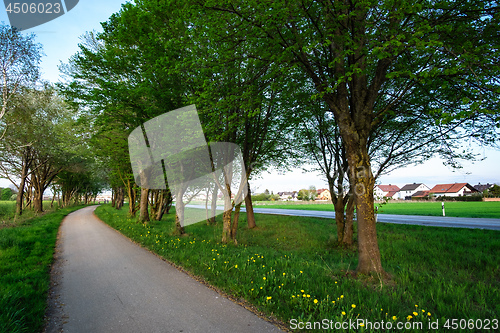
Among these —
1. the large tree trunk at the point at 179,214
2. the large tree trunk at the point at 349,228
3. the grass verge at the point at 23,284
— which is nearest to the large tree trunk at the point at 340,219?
the large tree trunk at the point at 349,228

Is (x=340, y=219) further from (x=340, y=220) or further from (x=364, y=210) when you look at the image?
(x=364, y=210)

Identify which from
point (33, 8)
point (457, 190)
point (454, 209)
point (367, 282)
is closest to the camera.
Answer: point (367, 282)

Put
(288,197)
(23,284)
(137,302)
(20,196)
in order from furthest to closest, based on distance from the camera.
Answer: (288,197)
(20,196)
(23,284)
(137,302)

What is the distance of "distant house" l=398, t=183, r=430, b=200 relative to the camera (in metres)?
91.4

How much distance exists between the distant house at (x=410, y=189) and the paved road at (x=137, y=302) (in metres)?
104

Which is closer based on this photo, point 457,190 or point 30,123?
point 30,123

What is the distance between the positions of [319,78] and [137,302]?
6516 mm

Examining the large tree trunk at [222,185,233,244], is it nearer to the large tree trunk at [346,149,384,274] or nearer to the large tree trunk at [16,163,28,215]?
the large tree trunk at [346,149,384,274]

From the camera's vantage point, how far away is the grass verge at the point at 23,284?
133 inches

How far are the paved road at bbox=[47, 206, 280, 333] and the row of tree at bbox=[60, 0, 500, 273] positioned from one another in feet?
11.4

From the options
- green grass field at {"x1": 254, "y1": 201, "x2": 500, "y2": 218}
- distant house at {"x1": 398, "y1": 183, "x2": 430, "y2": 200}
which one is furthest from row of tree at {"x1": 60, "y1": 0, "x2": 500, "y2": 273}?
distant house at {"x1": 398, "y1": 183, "x2": 430, "y2": 200}

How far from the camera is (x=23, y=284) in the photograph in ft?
15.1

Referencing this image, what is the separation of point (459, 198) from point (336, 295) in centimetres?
5291

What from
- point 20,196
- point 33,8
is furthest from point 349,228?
point 20,196
